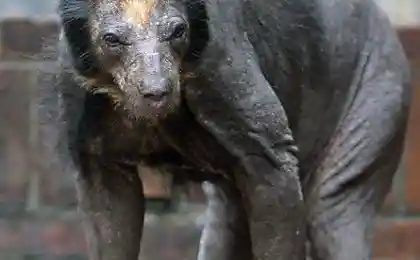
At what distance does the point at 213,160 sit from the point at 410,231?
1237 millimetres

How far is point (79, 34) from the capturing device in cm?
171

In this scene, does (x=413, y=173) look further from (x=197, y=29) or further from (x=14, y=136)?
(x=197, y=29)

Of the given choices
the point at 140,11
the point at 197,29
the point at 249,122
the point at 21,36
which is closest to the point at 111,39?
the point at 140,11

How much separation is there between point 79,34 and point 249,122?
29 cm

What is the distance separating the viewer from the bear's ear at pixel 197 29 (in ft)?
5.64

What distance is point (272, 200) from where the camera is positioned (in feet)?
6.19

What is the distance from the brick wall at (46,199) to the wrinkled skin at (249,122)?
696 mm

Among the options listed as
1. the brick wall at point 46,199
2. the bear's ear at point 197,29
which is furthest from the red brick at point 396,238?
the bear's ear at point 197,29

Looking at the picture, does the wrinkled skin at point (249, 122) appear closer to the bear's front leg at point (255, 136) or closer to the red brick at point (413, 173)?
the bear's front leg at point (255, 136)

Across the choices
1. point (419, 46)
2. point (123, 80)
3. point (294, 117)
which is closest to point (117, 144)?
point (123, 80)

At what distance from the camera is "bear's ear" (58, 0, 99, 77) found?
1694mm

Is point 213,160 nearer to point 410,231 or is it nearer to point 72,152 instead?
point 72,152

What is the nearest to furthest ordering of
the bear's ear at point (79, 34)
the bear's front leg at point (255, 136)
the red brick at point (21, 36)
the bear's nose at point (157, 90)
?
the bear's nose at point (157, 90) → the bear's ear at point (79, 34) → the bear's front leg at point (255, 136) → the red brick at point (21, 36)

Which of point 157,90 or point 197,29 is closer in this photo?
point 157,90
